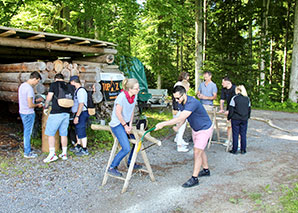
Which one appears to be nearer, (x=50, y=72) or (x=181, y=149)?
(x=181, y=149)

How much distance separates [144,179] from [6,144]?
481 centimetres

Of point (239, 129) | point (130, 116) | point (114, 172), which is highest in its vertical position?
point (130, 116)

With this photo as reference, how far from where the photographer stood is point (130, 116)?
5.28 meters

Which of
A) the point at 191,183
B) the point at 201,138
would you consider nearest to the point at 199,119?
the point at 201,138

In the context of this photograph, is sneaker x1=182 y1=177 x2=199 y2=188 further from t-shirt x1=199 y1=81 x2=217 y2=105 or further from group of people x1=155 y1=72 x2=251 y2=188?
t-shirt x1=199 y1=81 x2=217 y2=105

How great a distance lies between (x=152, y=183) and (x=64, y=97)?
2.93 metres

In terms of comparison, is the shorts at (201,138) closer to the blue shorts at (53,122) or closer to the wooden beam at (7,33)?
the blue shorts at (53,122)

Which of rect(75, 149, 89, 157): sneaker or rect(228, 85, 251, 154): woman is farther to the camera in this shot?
rect(75, 149, 89, 157): sneaker

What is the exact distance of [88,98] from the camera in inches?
290

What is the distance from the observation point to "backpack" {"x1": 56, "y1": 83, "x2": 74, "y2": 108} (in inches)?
250

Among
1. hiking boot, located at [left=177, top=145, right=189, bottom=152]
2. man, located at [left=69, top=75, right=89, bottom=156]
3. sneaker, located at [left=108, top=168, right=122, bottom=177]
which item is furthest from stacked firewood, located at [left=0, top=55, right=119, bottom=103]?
sneaker, located at [left=108, top=168, right=122, bottom=177]

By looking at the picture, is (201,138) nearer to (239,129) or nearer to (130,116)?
(130,116)

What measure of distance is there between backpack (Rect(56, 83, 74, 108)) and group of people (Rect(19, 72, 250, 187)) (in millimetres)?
75

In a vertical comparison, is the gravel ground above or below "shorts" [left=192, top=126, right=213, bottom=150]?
below
